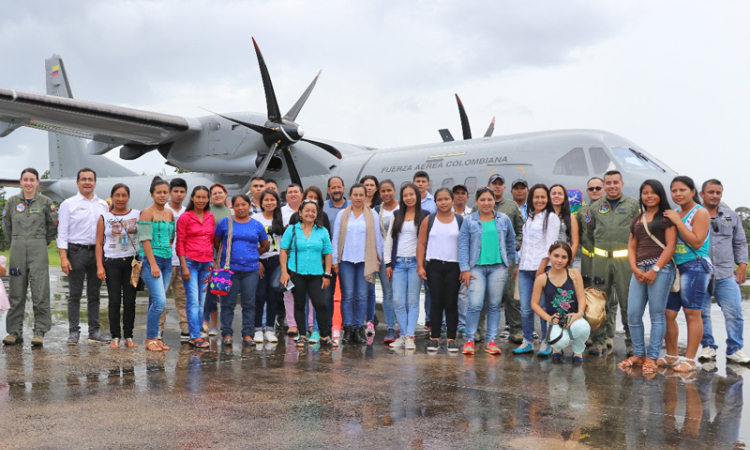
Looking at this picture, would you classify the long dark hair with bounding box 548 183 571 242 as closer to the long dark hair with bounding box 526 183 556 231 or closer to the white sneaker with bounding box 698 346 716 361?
the long dark hair with bounding box 526 183 556 231

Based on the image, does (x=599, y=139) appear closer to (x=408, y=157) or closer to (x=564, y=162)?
(x=564, y=162)

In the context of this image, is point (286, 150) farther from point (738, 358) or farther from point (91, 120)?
point (738, 358)

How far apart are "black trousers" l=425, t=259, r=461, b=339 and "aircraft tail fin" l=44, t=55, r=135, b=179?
14500 mm

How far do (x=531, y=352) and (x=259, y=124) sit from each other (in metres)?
9.39

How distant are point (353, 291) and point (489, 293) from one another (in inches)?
57.1

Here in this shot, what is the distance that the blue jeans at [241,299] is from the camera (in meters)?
6.61

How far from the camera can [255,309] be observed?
6.94 meters

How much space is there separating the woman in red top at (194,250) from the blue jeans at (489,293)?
2602 millimetres

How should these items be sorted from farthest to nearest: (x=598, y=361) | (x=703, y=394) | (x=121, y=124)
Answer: (x=121, y=124) < (x=598, y=361) < (x=703, y=394)

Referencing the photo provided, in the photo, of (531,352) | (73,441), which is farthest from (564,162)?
(73,441)

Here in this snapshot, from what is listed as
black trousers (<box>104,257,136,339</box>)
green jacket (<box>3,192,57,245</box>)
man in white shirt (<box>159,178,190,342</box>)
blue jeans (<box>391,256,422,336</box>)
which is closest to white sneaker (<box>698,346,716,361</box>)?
blue jeans (<box>391,256,422,336</box>)

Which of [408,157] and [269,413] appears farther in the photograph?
[408,157]

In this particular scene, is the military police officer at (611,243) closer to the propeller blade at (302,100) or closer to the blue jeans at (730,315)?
the blue jeans at (730,315)

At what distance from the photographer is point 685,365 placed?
543cm
